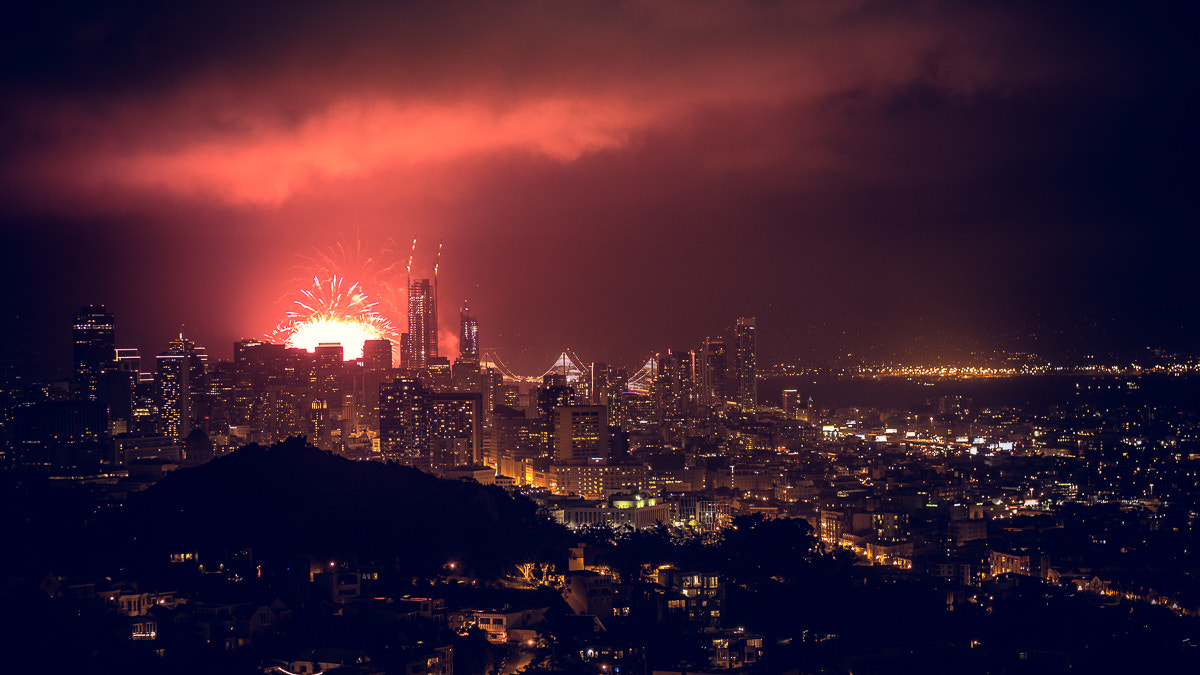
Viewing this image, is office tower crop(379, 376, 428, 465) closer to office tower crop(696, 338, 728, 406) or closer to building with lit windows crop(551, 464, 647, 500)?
building with lit windows crop(551, 464, 647, 500)

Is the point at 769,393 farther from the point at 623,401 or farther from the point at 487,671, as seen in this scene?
the point at 487,671

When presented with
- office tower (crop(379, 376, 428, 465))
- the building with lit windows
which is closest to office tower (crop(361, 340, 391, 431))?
office tower (crop(379, 376, 428, 465))

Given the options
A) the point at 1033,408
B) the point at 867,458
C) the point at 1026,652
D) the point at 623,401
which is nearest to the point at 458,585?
the point at 1026,652

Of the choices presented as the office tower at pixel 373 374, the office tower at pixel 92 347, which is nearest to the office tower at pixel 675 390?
the office tower at pixel 373 374

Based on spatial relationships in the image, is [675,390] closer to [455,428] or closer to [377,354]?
[377,354]

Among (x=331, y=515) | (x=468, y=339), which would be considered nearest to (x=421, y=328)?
(x=468, y=339)
